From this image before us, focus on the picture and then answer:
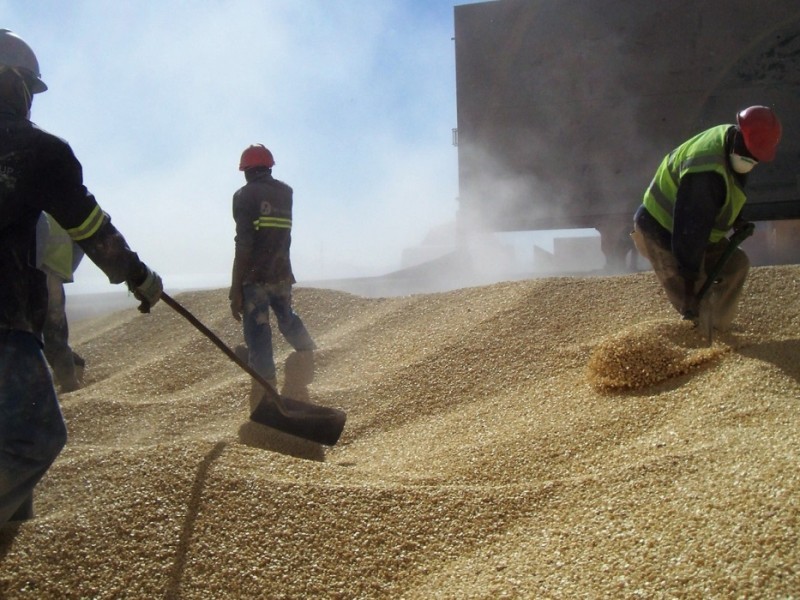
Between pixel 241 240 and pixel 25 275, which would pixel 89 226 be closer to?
pixel 25 275

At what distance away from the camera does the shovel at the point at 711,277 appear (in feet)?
11.2

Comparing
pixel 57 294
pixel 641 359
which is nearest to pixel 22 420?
pixel 641 359

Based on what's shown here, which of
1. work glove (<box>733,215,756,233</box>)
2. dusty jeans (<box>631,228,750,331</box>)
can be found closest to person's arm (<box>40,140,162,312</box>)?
dusty jeans (<box>631,228,750,331</box>)

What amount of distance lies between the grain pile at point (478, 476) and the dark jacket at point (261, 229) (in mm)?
725

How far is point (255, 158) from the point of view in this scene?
4254mm

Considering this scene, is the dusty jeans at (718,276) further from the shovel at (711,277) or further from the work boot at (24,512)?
the work boot at (24,512)

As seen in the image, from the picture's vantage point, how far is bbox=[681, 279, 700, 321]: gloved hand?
11.0ft

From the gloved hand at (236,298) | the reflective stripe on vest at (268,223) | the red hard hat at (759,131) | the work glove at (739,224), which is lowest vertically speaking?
the gloved hand at (236,298)

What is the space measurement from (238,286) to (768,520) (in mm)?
3209

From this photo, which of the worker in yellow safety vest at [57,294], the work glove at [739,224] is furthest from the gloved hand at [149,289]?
the work glove at [739,224]

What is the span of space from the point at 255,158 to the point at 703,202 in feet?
8.39

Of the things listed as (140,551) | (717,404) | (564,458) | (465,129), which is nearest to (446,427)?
(564,458)

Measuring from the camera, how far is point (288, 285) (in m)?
4.41

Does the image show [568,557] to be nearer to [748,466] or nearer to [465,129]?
[748,466]
